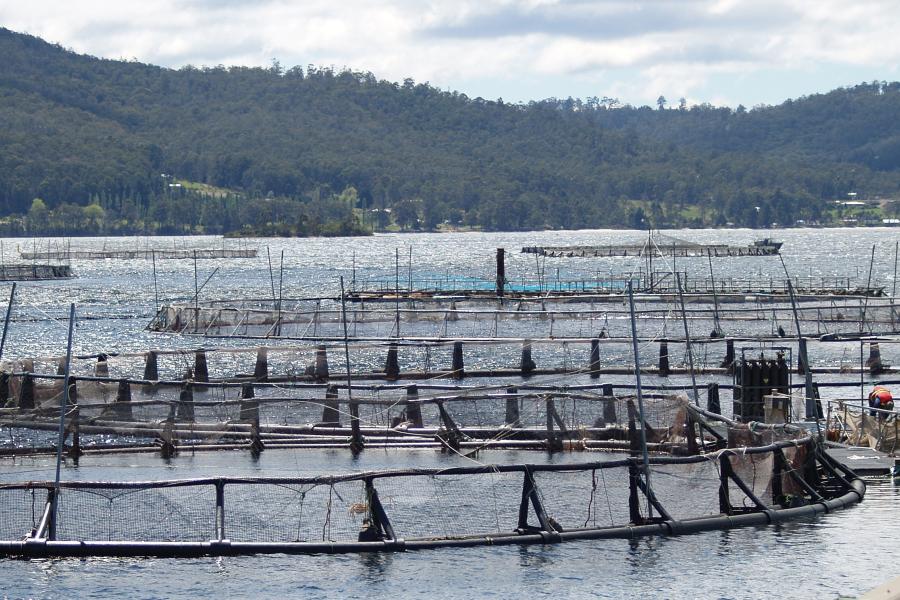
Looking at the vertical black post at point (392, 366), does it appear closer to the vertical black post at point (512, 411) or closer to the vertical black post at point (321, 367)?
the vertical black post at point (321, 367)

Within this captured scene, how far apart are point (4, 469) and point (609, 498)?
15.9 m

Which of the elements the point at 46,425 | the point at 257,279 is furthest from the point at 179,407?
the point at 257,279

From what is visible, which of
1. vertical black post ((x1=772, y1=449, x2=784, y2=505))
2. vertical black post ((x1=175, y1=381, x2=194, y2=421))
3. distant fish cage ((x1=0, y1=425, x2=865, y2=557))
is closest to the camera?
distant fish cage ((x1=0, y1=425, x2=865, y2=557))

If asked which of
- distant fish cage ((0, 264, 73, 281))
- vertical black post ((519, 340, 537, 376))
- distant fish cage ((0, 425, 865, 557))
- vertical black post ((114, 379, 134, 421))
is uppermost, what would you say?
distant fish cage ((0, 264, 73, 281))

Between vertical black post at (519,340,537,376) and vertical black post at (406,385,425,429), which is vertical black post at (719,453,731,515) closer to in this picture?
vertical black post at (406,385,425,429)

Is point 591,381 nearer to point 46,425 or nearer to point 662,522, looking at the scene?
point 46,425

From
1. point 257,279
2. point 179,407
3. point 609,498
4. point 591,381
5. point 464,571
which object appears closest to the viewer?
point 464,571

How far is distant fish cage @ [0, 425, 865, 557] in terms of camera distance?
82.9ft

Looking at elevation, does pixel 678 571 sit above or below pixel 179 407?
below

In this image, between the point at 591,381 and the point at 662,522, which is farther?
the point at 591,381

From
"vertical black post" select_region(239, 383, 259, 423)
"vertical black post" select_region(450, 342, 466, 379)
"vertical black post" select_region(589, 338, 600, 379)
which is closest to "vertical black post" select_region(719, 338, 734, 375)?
"vertical black post" select_region(589, 338, 600, 379)

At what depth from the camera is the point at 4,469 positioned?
3444 cm

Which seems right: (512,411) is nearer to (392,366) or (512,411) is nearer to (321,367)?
(321,367)

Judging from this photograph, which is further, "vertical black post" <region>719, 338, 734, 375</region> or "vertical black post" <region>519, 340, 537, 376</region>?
"vertical black post" <region>519, 340, 537, 376</region>
